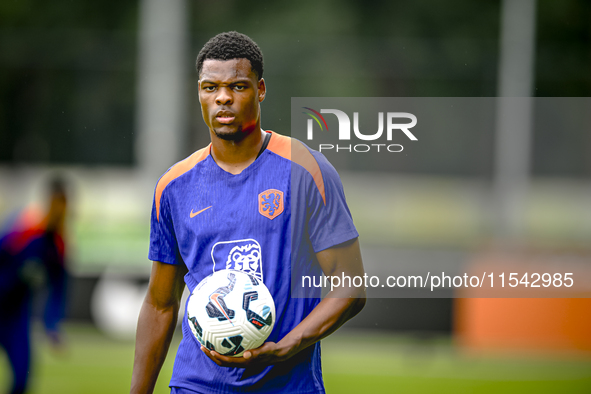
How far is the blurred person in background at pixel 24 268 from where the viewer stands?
5512 mm

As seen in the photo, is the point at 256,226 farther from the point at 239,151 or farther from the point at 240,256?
the point at 239,151

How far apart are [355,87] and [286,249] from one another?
12.7 m

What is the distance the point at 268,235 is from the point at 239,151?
0.35 meters

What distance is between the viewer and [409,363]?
7.91 meters

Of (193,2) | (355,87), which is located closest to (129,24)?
(193,2)

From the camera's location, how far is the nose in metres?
2.48

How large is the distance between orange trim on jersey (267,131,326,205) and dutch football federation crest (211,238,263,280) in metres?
0.32

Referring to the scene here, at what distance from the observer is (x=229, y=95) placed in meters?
2.49

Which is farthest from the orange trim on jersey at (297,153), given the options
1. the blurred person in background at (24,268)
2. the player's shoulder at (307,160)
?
the blurred person in background at (24,268)

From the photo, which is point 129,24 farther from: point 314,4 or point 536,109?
point 536,109

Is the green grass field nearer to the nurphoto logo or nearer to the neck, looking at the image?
the nurphoto logo

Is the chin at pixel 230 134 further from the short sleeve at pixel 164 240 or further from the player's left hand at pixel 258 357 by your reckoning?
the player's left hand at pixel 258 357

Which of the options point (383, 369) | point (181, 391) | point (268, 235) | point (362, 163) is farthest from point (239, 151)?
point (362, 163)

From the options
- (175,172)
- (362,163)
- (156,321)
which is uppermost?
(362,163)
